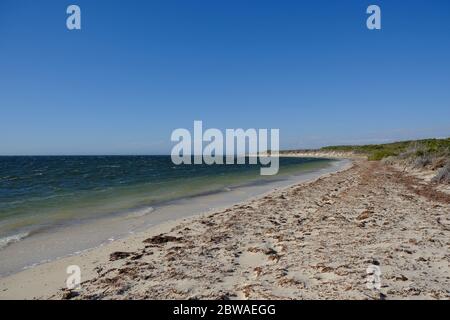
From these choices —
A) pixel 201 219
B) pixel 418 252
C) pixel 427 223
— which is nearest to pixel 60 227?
pixel 201 219

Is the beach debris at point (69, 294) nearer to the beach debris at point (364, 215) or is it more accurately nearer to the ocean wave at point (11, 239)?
the ocean wave at point (11, 239)

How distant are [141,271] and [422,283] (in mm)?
4762

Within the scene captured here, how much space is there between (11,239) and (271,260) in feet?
25.5

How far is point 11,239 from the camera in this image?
9.76 metres

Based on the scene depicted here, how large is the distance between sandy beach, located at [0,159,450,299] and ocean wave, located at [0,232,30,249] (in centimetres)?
272

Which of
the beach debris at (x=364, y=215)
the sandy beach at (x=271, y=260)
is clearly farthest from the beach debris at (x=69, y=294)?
the beach debris at (x=364, y=215)

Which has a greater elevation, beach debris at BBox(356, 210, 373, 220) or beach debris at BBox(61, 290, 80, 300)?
beach debris at BBox(356, 210, 373, 220)

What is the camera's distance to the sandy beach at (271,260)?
516 centimetres

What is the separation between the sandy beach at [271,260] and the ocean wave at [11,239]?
2720mm

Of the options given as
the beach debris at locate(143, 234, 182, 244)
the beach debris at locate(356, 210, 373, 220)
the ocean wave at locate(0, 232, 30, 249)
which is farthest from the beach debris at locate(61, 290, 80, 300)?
the beach debris at locate(356, 210, 373, 220)

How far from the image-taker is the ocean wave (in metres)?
9.22

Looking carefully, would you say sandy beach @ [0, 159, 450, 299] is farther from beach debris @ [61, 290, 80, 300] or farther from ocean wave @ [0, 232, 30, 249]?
ocean wave @ [0, 232, 30, 249]

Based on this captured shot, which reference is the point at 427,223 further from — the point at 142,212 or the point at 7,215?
the point at 7,215
